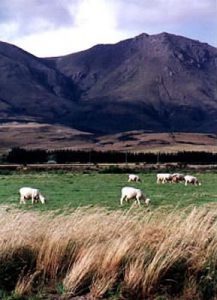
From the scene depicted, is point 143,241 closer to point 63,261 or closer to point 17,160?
point 63,261

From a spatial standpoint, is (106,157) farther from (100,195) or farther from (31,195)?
(31,195)

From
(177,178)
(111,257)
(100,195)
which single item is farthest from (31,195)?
(177,178)

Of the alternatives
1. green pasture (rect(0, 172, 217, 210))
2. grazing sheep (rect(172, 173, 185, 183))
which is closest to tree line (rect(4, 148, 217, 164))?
grazing sheep (rect(172, 173, 185, 183))

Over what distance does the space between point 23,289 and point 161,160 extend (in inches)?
4472

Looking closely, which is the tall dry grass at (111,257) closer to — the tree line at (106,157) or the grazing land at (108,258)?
the grazing land at (108,258)

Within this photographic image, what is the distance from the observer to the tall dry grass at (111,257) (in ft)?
38.2

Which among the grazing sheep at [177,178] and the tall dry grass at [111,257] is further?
the grazing sheep at [177,178]

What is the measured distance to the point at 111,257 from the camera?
1201cm

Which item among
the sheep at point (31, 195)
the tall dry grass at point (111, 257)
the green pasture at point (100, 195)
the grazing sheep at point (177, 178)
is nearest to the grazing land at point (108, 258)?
the tall dry grass at point (111, 257)

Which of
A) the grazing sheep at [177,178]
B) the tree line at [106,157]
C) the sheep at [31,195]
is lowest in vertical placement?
the sheep at [31,195]

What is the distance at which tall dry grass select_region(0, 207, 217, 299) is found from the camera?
11648 millimetres

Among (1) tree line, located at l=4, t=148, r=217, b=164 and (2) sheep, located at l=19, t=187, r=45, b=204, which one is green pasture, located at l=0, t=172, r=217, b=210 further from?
(1) tree line, located at l=4, t=148, r=217, b=164

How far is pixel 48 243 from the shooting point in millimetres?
12539

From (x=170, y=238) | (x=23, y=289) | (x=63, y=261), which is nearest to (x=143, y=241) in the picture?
(x=170, y=238)
